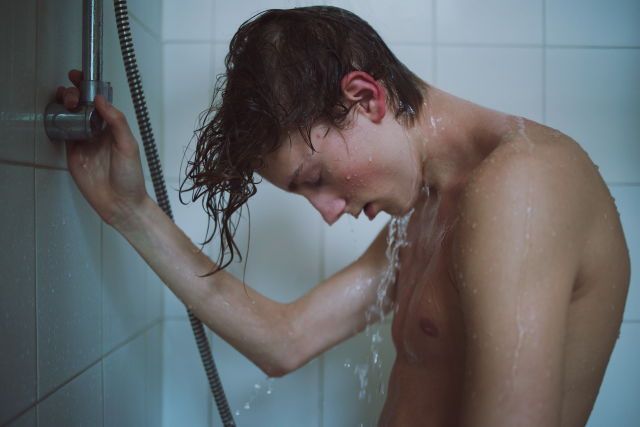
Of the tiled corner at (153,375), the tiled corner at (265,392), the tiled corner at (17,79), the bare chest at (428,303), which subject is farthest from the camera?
the tiled corner at (265,392)

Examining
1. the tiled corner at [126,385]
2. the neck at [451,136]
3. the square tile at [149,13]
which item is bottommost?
the tiled corner at [126,385]

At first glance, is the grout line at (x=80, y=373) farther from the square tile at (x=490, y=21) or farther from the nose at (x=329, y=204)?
the square tile at (x=490, y=21)

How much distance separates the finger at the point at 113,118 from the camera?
71 centimetres

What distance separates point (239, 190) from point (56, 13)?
309 mm

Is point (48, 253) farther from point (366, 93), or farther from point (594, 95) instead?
point (594, 95)

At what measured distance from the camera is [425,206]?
917 mm

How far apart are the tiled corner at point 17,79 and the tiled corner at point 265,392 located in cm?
74

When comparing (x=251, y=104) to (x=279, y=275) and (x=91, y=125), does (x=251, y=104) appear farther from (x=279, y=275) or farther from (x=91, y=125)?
(x=279, y=275)

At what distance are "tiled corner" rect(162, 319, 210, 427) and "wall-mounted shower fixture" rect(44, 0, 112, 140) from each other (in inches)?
26.4

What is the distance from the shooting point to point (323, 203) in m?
0.82

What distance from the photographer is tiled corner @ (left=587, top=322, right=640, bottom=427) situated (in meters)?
1.31

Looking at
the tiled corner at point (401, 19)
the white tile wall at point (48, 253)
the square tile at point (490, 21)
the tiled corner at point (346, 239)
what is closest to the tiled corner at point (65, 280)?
the white tile wall at point (48, 253)

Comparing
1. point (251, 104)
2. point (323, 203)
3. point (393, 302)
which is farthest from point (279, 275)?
point (251, 104)

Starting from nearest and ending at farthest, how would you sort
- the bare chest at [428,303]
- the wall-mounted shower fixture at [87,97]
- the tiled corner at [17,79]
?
the tiled corner at [17,79], the wall-mounted shower fixture at [87,97], the bare chest at [428,303]
